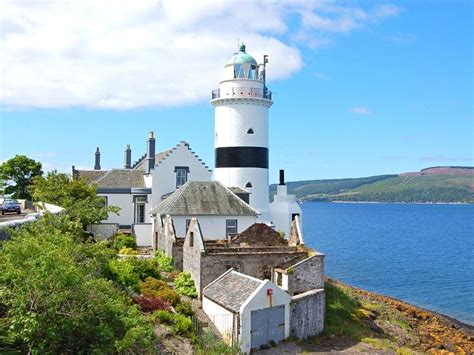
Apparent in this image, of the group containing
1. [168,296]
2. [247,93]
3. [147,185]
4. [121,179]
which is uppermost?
[247,93]

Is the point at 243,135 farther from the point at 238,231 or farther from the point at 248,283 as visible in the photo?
the point at 248,283

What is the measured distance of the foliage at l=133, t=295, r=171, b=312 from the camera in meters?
21.7

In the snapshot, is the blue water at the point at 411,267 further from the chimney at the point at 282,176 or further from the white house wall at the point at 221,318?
the white house wall at the point at 221,318

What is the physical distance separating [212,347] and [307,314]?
6.27m

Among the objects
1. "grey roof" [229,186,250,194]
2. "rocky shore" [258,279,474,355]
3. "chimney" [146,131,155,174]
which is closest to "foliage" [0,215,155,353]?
"rocky shore" [258,279,474,355]

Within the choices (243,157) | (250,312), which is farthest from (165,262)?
(243,157)

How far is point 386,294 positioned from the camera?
48.5 m

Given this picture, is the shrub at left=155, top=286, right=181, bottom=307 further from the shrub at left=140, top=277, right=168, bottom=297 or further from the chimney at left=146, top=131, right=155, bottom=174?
the chimney at left=146, top=131, right=155, bottom=174

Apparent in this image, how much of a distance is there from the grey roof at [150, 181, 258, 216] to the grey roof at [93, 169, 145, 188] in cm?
674

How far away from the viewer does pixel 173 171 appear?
4188cm

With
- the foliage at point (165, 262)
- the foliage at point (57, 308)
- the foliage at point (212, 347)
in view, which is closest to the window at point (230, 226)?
the foliage at point (165, 262)

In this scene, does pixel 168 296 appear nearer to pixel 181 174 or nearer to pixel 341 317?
pixel 341 317

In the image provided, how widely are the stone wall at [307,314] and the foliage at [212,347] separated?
12.7 ft

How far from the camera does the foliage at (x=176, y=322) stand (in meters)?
21.0
